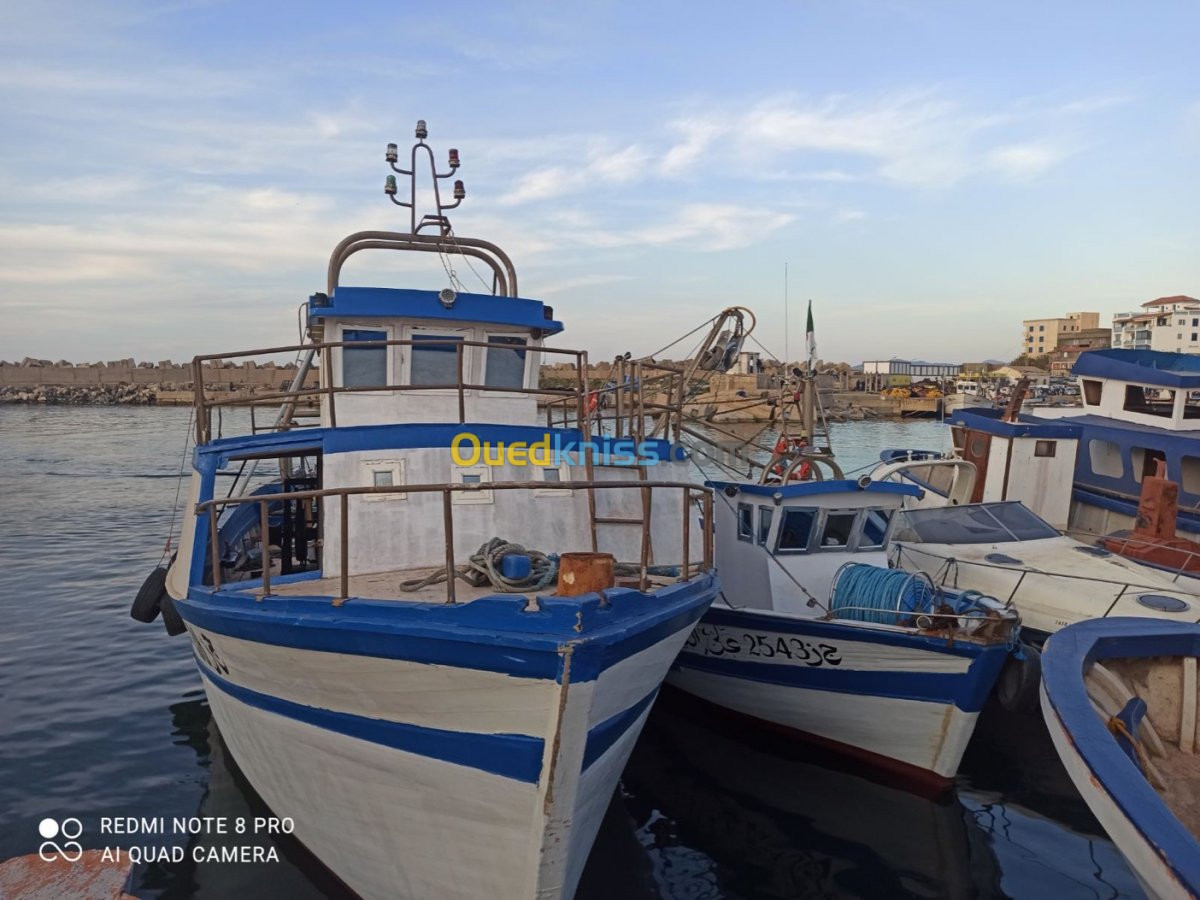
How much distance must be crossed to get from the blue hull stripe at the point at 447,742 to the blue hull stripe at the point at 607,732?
43 centimetres

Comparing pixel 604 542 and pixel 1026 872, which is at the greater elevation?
pixel 604 542

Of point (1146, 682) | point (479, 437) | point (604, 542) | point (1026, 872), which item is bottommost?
point (1026, 872)

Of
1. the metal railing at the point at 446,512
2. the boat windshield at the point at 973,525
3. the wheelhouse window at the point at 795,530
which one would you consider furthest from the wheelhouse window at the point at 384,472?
the boat windshield at the point at 973,525

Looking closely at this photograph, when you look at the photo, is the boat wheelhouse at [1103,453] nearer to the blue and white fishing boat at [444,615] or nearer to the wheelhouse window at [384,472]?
the blue and white fishing boat at [444,615]

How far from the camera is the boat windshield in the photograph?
13.2 metres

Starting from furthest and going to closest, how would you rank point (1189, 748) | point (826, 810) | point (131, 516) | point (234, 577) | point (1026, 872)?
point (131, 516) < point (234, 577) < point (826, 810) < point (1026, 872) < point (1189, 748)

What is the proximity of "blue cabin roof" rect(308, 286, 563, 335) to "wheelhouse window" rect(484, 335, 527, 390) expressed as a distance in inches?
11.6

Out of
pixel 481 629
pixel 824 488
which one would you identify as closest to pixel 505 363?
pixel 824 488

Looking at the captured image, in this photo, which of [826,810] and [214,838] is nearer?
[214,838]

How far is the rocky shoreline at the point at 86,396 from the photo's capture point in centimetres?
8338

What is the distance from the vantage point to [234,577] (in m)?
10.2

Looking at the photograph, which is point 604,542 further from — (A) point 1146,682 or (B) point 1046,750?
(B) point 1046,750

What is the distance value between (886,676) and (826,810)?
1.61 m

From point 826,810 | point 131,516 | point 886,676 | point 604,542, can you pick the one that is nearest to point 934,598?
point 886,676
